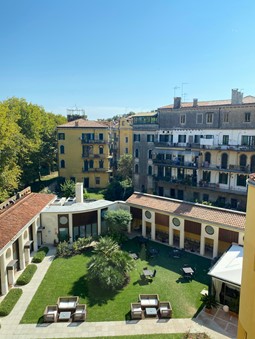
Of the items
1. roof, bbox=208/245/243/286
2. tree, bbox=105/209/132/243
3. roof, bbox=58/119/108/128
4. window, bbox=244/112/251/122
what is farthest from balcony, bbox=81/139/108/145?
roof, bbox=208/245/243/286

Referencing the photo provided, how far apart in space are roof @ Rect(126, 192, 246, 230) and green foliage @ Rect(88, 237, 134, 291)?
941 cm

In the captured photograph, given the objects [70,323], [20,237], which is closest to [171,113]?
[20,237]

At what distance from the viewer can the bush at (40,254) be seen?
28250 millimetres

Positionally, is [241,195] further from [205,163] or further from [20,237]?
[20,237]

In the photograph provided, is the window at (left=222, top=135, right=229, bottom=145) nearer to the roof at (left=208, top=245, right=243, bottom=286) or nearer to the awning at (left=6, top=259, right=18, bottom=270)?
the roof at (left=208, top=245, right=243, bottom=286)

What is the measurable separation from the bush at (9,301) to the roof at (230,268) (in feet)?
51.4

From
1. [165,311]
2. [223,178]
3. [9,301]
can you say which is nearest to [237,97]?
[223,178]

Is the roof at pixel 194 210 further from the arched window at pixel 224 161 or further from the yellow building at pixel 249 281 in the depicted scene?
the yellow building at pixel 249 281

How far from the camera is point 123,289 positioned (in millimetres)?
23578

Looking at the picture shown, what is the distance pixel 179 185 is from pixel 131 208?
1336cm

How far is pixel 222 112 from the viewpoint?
40875 mm

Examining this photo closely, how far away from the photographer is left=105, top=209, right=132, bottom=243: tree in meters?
32.1

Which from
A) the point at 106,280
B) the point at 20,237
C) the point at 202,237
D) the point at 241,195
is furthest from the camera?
the point at 241,195

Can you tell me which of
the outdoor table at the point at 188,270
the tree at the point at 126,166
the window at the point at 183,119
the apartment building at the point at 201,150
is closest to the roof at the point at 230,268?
the outdoor table at the point at 188,270
